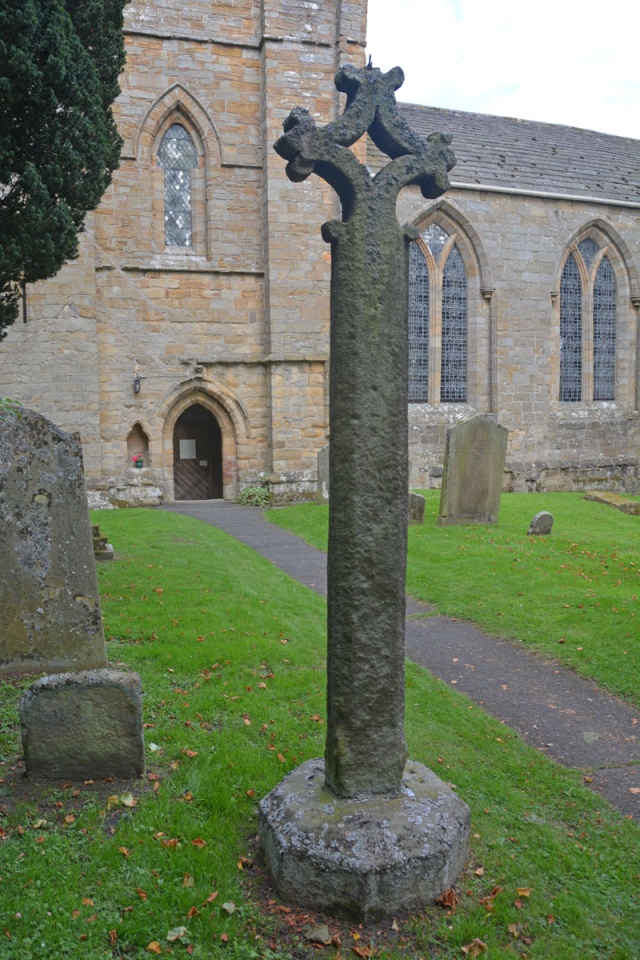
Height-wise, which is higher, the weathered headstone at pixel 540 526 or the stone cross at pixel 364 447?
the stone cross at pixel 364 447

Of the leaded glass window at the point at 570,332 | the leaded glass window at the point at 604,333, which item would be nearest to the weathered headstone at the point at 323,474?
the leaded glass window at the point at 570,332

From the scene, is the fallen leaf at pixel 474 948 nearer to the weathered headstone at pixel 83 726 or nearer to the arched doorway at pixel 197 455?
the weathered headstone at pixel 83 726

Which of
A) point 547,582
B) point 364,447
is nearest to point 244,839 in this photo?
point 364,447

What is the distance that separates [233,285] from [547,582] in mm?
11690

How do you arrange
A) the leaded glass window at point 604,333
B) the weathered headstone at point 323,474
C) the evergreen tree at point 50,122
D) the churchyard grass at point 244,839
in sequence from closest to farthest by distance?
the churchyard grass at point 244,839 < the evergreen tree at point 50,122 < the weathered headstone at point 323,474 < the leaded glass window at point 604,333

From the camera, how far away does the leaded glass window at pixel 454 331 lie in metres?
20.5

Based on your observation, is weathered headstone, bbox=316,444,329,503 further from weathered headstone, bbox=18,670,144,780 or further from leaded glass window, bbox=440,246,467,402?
weathered headstone, bbox=18,670,144,780

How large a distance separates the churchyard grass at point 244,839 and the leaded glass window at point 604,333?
60.2ft

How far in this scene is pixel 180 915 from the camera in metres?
2.88

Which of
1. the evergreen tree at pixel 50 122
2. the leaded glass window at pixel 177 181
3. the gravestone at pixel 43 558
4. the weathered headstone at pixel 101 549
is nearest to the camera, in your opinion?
the gravestone at pixel 43 558

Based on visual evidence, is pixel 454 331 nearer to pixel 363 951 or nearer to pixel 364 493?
pixel 364 493

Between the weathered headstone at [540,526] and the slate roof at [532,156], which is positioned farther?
the slate roof at [532,156]

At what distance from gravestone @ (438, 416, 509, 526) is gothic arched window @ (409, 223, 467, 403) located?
7.63m

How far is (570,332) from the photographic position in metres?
21.7
